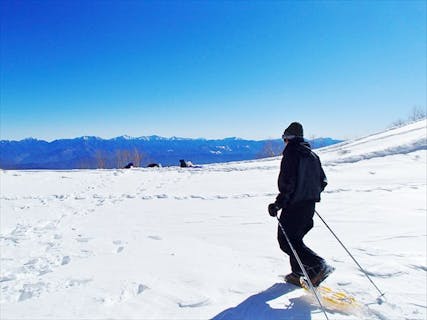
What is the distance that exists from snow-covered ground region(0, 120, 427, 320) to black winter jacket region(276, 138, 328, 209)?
4.08ft

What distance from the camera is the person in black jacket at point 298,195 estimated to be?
3.94m

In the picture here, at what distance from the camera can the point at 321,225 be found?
308 inches

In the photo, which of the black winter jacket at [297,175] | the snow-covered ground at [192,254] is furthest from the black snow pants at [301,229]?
the snow-covered ground at [192,254]

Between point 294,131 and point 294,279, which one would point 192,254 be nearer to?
point 294,279

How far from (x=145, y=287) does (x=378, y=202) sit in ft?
27.8

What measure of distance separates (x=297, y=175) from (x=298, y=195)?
0.25 meters

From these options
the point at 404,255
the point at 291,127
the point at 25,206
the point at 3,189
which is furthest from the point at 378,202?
the point at 3,189

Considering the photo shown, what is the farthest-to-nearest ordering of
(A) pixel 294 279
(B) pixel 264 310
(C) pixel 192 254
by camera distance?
(C) pixel 192 254 < (A) pixel 294 279 < (B) pixel 264 310

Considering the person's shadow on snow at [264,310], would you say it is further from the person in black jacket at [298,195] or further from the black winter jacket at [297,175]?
the black winter jacket at [297,175]

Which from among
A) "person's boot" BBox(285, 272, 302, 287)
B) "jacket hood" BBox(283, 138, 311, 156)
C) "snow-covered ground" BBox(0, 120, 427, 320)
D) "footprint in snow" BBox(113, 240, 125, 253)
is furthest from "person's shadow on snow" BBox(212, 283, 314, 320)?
"footprint in snow" BBox(113, 240, 125, 253)

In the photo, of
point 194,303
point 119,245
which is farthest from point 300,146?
point 119,245

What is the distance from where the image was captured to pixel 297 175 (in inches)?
155

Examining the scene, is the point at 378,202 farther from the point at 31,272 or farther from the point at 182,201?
the point at 31,272

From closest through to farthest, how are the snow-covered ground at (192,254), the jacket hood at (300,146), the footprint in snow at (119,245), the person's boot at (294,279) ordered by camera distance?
the snow-covered ground at (192,254), the jacket hood at (300,146), the person's boot at (294,279), the footprint in snow at (119,245)
